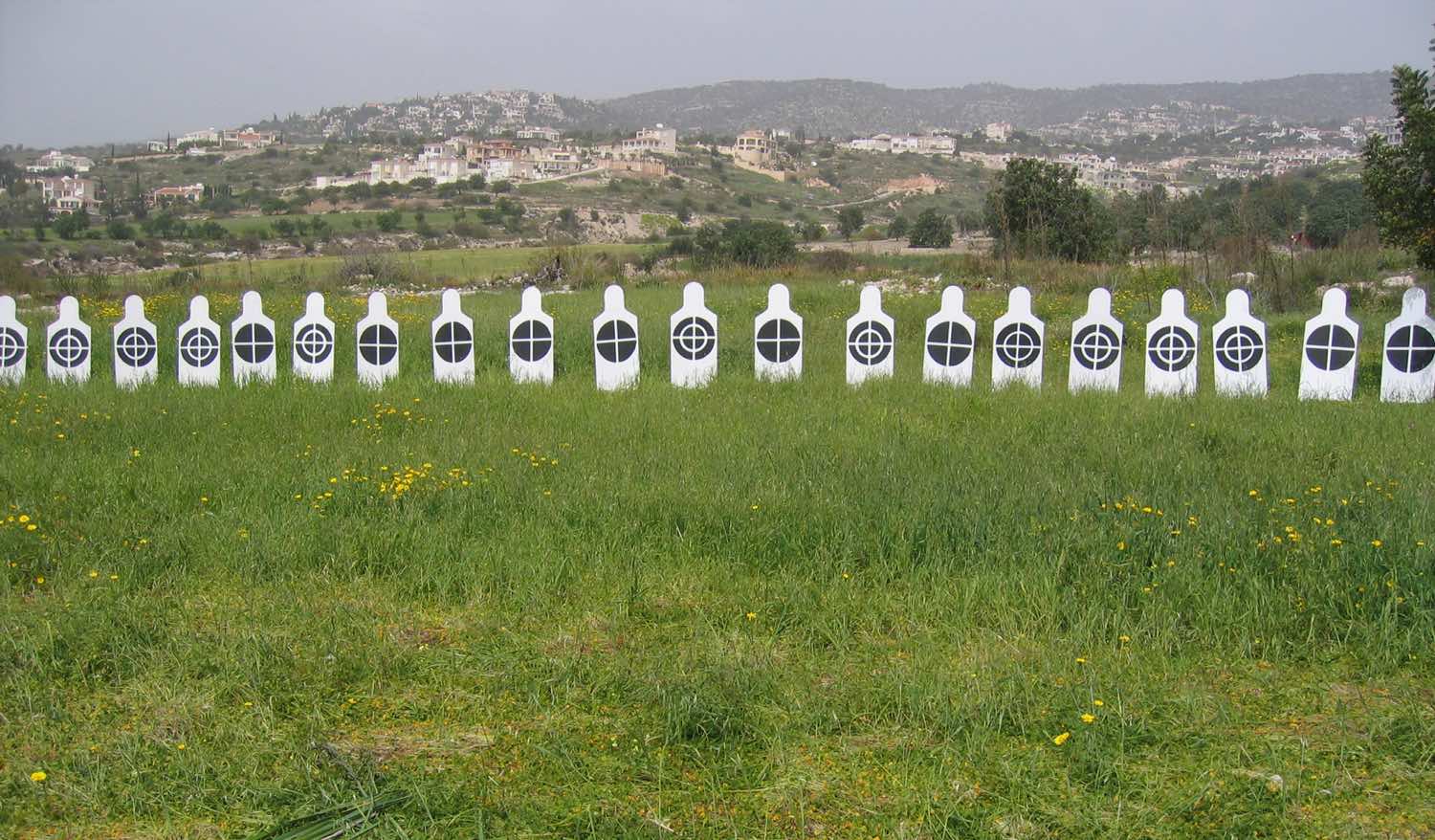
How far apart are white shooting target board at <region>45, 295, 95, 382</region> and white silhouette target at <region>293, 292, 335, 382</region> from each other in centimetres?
232

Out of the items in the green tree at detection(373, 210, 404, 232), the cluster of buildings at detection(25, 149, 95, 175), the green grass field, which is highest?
the cluster of buildings at detection(25, 149, 95, 175)

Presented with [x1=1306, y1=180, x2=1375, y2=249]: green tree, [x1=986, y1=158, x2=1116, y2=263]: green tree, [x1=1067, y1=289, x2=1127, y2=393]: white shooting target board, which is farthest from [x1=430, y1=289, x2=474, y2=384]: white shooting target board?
[x1=1306, y1=180, x2=1375, y2=249]: green tree

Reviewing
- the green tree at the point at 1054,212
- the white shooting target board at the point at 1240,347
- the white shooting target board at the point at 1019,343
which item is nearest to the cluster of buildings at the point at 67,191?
the green tree at the point at 1054,212

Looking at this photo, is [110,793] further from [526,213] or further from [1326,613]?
[526,213]

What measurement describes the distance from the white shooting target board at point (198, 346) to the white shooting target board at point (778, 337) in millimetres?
5815

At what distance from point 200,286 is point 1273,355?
19.0 meters

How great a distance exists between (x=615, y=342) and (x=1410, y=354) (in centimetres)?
787

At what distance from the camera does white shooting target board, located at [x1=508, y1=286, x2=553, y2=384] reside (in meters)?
12.2

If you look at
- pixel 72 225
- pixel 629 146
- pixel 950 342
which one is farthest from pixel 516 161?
pixel 950 342


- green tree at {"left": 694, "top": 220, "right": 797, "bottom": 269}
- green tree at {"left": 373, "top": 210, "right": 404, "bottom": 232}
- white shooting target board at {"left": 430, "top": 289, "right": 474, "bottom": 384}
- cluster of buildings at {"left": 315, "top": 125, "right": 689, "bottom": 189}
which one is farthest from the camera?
cluster of buildings at {"left": 315, "top": 125, "right": 689, "bottom": 189}

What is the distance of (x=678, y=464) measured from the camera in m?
7.92

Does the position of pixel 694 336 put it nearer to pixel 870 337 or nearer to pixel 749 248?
pixel 870 337

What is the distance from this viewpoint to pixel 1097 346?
11703mm

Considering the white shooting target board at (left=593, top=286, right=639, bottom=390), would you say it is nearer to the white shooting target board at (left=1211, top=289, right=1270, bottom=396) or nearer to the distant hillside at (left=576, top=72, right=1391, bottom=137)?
the white shooting target board at (left=1211, top=289, right=1270, bottom=396)
